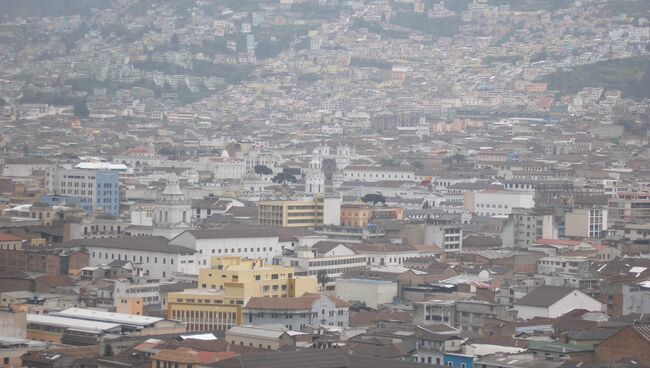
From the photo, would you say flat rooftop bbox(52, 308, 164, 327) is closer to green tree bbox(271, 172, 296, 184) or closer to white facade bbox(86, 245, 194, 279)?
white facade bbox(86, 245, 194, 279)

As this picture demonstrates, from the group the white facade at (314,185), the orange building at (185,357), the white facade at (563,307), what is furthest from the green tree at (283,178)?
the orange building at (185,357)

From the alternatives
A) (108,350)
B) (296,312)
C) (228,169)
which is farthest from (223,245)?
(228,169)

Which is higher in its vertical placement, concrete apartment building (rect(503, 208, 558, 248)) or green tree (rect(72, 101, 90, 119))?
green tree (rect(72, 101, 90, 119))

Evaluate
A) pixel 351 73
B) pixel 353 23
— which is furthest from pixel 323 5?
pixel 351 73

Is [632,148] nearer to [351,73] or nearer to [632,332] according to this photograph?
[351,73]

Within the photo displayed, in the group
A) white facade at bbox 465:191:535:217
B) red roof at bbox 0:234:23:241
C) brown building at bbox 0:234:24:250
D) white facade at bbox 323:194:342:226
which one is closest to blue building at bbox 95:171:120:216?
white facade at bbox 323:194:342:226

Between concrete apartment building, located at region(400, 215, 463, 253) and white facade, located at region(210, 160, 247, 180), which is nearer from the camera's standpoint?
concrete apartment building, located at region(400, 215, 463, 253)

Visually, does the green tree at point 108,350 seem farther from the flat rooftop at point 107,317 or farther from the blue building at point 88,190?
the blue building at point 88,190

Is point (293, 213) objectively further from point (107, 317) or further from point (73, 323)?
point (73, 323)
